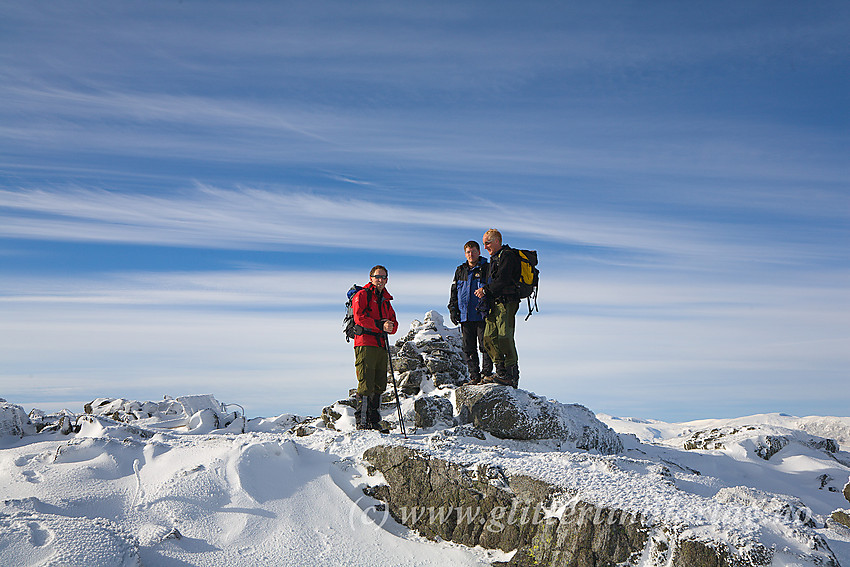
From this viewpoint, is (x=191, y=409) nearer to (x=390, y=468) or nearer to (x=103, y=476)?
(x=103, y=476)

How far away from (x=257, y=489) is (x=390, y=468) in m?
1.73

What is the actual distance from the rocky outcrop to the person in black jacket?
12.1ft

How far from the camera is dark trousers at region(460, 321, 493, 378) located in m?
11.8

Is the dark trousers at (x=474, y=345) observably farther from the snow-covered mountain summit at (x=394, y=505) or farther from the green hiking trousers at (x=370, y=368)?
the green hiking trousers at (x=370, y=368)

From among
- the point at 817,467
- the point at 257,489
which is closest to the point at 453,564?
the point at 257,489

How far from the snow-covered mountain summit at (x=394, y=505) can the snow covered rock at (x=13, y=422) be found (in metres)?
0.76

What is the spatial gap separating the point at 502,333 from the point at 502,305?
0.53 metres

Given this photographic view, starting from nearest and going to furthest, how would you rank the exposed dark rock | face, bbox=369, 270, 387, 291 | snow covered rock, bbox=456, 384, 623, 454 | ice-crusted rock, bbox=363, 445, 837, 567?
ice-crusted rock, bbox=363, 445, 837, 567, the exposed dark rock, snow covered rock, bbox=456, 384, 623, 454, face, bbox=369, 270, 387, 291

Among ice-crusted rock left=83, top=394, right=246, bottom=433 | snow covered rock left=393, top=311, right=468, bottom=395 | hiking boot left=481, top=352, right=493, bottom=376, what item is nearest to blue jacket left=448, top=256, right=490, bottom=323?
hiking boot left=481, top=352, right=493, bottom=376

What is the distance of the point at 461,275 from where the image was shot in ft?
39.0

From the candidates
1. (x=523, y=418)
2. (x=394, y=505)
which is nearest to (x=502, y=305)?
(x=523, y=418)

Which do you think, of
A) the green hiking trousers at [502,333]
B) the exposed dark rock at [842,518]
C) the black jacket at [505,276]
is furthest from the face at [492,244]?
the exposed dark rock at [842,518]

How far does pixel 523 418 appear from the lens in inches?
416

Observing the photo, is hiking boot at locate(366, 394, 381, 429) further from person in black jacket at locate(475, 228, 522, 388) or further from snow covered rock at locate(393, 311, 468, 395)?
snow covered rock at locate(393, 311, 468, 395)
